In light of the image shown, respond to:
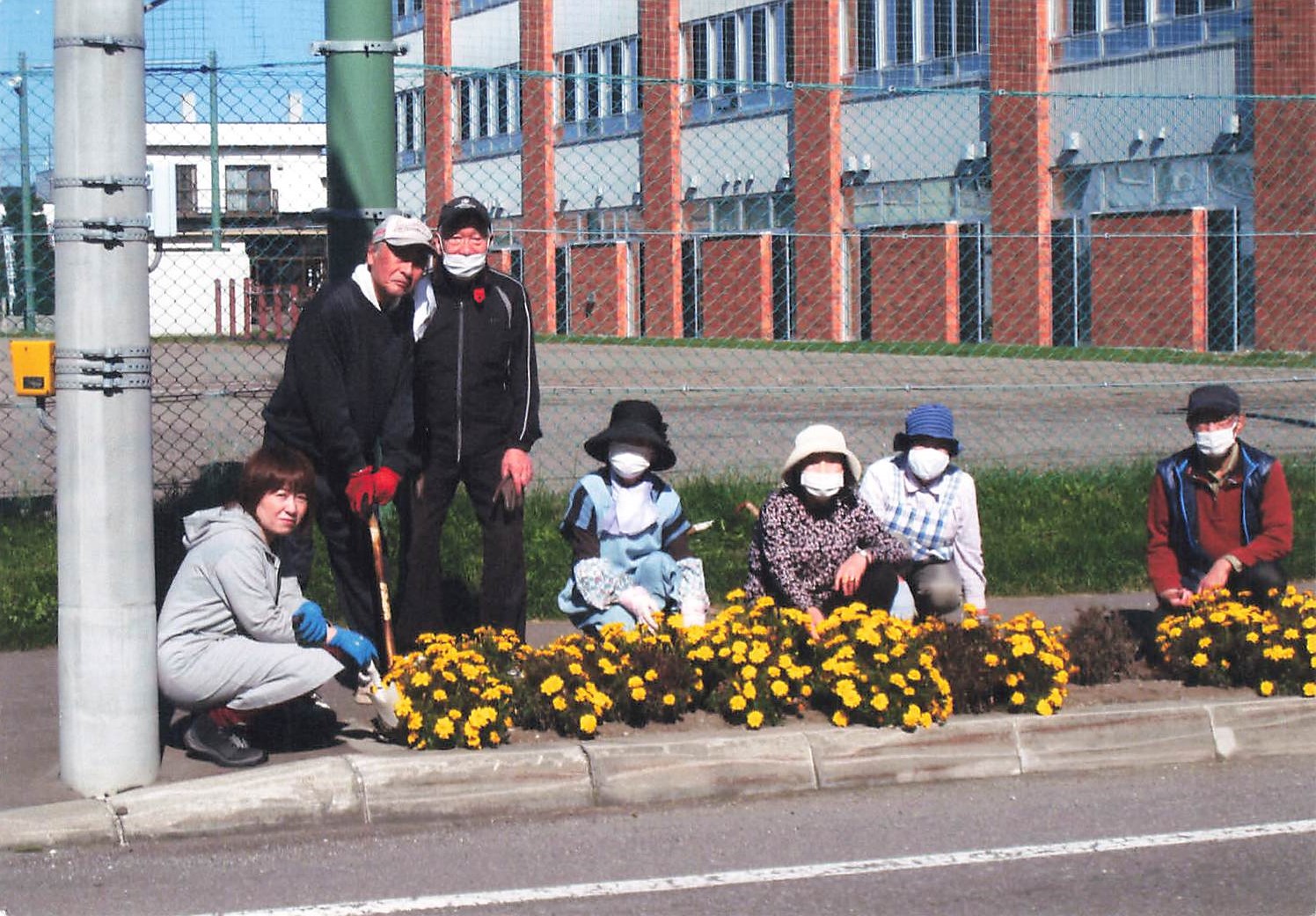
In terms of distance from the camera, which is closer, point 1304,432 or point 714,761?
point 714,761

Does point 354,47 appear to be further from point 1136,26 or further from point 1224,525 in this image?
point 1136,26

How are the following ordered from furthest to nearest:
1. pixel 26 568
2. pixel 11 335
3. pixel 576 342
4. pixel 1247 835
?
1. pixel 576 342
2. pixel 11 335
3. pixel 26 568
4. pixel 1247 835

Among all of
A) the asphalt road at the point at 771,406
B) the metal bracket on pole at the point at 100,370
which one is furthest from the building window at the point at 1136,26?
the metal bracket on pole at the point at 100,370

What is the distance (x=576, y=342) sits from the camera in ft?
61.8

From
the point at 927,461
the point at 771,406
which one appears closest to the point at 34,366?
the point at 927,461

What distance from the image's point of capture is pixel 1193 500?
8180mm

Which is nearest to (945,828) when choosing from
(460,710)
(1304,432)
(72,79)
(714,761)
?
(714,761)

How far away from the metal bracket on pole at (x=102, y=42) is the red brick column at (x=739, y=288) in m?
25.8

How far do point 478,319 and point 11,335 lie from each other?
6072mm

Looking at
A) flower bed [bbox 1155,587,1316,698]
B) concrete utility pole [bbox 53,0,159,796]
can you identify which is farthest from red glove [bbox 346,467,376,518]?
flower bed [bbox 1155,587,1316,698]

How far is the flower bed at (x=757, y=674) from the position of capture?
6555 millimetres

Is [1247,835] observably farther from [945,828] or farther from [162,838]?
[162,838]

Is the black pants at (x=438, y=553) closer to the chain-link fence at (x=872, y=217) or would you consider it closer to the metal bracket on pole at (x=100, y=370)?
the metal bracket on pole at (x=100, y=370)

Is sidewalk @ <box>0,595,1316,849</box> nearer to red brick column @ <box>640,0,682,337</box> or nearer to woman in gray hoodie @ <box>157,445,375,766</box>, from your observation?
woman in gray hoodie @ <box>157,445,375,766</box>
